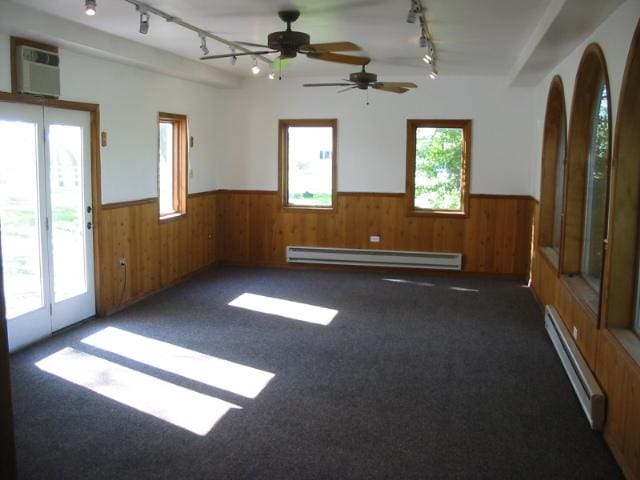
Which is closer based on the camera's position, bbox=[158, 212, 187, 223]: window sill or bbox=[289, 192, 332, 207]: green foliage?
bbox=[158, 212, 187, 223]: window sill

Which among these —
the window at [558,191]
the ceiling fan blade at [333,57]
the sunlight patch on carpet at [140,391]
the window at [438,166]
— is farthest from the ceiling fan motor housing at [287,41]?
the window at [438,166]

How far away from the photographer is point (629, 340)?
3496 mm

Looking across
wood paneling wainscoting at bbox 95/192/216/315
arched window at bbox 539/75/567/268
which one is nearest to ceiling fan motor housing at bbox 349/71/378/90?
arched window at bbox 539/75/567/268

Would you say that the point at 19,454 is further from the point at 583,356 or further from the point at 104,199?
the point at 583,356

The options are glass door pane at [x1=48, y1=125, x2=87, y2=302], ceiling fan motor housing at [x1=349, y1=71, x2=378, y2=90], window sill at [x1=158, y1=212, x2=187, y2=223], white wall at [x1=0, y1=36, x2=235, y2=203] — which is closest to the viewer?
glass door pane at [x1=48, y1=125, x2=87, y2=302]

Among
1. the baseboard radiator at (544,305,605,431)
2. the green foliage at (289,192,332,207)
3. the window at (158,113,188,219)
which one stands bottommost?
the baseboard radiator at (544,305,605,431)

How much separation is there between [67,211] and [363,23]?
3.18 m

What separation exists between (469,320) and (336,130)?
364cm

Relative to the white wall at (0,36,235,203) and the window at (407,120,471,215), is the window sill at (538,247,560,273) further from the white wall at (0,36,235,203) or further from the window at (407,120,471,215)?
the white wall at (0,36,235,203)

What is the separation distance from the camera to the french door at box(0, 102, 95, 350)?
5.04 metres

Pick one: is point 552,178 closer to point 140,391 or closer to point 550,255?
point 550,255

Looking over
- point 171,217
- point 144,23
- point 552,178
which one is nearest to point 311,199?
point 171,217

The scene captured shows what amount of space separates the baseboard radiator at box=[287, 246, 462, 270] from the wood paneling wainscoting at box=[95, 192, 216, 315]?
1.39 meters

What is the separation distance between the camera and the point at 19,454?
11.1ft
